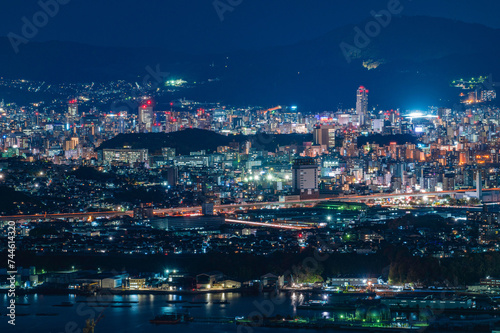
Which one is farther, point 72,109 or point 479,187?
point 72,109

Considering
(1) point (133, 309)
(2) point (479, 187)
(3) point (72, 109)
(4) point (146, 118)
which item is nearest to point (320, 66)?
(3) point (72, 109)

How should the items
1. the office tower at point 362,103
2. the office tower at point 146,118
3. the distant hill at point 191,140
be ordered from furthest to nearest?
the office tower at point 362,103 < the office tower at point 146,118 < the distant hill at point 191,140

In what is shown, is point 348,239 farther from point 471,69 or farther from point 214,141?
point 471,69

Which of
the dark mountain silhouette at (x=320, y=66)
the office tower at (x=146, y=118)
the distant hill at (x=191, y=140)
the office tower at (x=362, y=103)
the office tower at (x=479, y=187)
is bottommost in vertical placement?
the office tower at (x=479, y=187)

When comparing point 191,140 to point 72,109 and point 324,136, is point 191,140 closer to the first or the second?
point 324,136

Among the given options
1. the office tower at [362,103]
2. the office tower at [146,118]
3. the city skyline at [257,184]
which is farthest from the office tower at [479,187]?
the office tower at [362,103]

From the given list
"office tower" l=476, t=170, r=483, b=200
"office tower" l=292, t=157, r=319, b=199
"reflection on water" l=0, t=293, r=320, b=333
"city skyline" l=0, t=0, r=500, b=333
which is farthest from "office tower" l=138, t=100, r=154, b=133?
"reflection on water" l=0, t=293, r=320, b=333

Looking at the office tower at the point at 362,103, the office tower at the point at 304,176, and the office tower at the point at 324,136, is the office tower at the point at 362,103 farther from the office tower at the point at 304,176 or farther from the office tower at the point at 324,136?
the office tower at the point at 304,176
